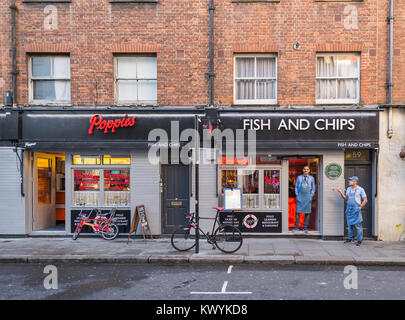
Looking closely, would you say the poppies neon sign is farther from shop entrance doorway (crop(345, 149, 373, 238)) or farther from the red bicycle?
shop entrance doorway (crop(345, 149, 373, 238))

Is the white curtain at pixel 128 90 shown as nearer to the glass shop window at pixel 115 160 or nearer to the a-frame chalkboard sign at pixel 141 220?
the glass shop window at pixel 115 160

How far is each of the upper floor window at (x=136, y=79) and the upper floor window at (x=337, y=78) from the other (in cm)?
537

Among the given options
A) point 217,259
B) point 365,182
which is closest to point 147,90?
point 217,259

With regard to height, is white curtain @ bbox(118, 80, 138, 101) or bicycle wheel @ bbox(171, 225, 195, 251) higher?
white curtain @ bbox(118, 80, 138, 101)

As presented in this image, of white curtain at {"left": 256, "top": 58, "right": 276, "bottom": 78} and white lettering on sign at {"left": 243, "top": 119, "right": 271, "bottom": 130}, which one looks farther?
white curtain at {"left": 256, "top": 58, "right": 276, "bottom": 78}

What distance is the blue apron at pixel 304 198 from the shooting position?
11.7 metres

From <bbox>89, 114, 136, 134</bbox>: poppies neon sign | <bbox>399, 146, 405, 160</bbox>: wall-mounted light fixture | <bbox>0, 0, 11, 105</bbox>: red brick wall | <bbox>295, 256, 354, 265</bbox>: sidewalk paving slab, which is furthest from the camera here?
<bbox>0, 0, 11, 105</bbox>: red brick wall

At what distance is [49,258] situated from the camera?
9023 mm

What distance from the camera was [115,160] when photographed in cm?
1184

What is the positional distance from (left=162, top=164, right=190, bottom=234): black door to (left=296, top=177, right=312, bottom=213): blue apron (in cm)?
367

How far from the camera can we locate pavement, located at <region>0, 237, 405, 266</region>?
28.9 feet

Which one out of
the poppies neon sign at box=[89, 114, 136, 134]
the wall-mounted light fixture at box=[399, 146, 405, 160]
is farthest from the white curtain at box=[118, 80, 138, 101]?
the wall-mounted light fixture at box=[399, 146, 405, 160]

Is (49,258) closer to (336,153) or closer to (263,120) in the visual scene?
(263,120)

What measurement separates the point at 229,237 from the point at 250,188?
258 centimetres
